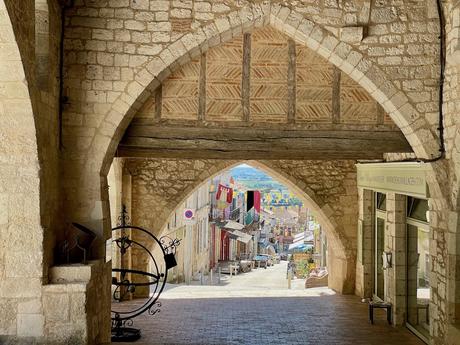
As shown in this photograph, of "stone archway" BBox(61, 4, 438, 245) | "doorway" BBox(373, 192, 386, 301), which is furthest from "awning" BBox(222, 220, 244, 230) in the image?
"stone archway" BBox(61, 4, 438, 245)

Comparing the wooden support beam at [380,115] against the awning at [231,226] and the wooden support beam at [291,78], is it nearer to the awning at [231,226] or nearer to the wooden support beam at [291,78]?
the wooden support beam at [291,78]

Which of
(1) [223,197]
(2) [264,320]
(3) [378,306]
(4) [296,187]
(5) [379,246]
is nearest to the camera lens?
(3) [378,306]

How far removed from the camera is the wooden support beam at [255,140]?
6.46 metres

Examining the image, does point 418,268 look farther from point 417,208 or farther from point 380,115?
point 380,115

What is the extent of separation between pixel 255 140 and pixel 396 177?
7.77 ft

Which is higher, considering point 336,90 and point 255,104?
point 336,90

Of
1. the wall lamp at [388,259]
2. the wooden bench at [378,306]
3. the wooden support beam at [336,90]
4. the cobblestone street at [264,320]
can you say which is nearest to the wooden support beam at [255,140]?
the wooden support beam at [336,90]

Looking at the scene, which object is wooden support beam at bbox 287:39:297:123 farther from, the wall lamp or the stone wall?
the stone wall

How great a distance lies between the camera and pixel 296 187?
35.3 ft

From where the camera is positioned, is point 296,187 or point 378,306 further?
point 296,187

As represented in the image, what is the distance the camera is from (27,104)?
4.84 meters

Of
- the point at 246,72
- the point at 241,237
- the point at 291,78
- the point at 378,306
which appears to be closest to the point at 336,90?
the point at 291,78

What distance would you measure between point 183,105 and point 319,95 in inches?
61.3

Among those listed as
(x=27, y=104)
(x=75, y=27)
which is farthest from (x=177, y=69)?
(x=27, y=104)
